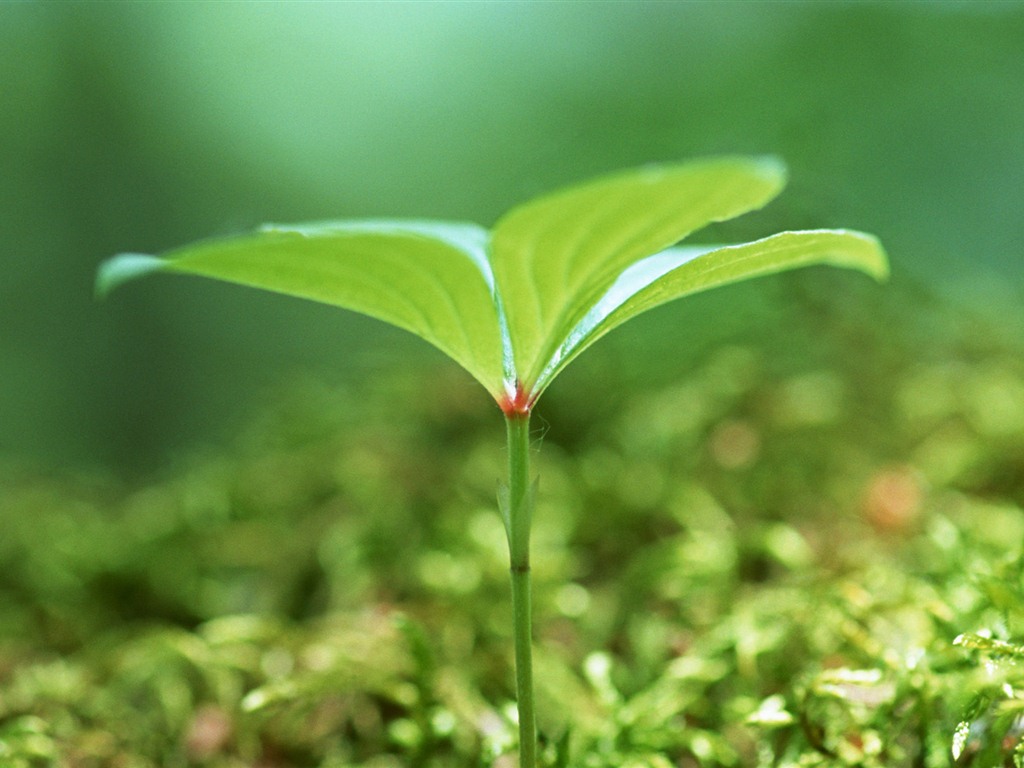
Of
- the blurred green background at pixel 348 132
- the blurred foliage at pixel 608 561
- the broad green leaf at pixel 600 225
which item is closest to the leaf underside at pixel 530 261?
the broad green leaf at pixel 600 225

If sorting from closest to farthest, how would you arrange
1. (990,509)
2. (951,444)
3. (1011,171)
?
(990,509), (951,444), (1011,171)

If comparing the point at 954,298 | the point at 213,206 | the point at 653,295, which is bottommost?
the point at 213,206

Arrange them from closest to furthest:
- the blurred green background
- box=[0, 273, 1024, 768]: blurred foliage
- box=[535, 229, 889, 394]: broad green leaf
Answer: box=[535, 229, 889, 394]: broad green leaf, box=[0, 273, 1024, 768]: blurred foliage, the blurred green background

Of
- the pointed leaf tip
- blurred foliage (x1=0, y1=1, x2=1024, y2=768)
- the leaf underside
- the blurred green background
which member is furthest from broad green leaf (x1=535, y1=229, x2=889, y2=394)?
the blurred green background

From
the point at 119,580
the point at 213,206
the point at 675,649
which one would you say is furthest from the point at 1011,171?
the point at 213,206

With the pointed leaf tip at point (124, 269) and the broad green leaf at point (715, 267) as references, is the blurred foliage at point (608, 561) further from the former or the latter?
the pointed leaf tip at point (124, 269)

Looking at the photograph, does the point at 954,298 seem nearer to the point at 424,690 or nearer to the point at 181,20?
the point at 424,690

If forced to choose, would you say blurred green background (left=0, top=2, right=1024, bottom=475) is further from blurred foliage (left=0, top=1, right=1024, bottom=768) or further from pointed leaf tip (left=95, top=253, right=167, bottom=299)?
pointed leaf tip (left=95, top=253, right=167, bottom=299)
